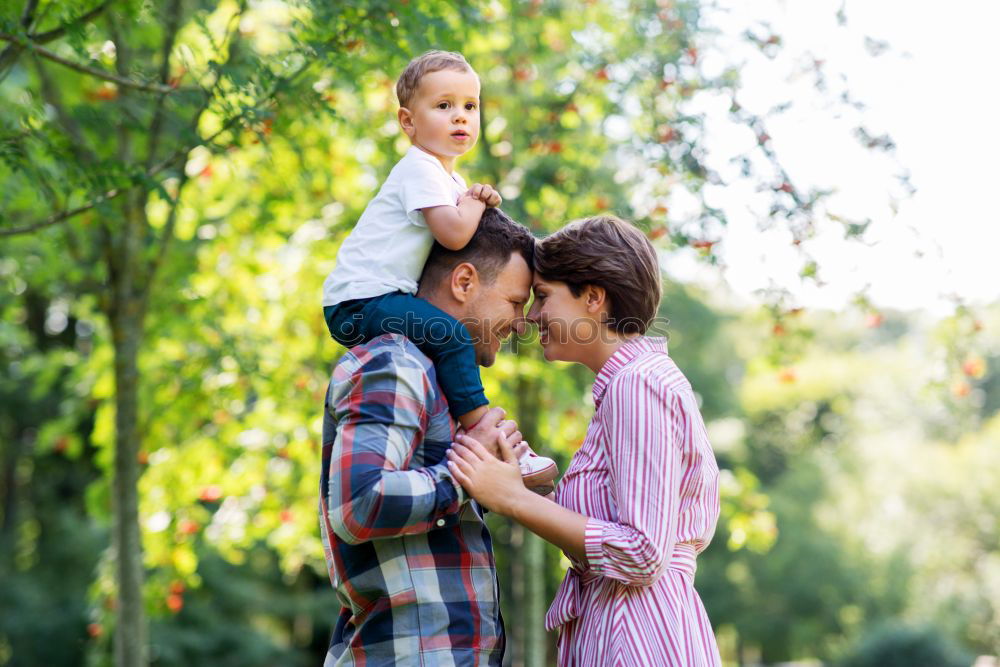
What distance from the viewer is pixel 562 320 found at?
2.45 meters

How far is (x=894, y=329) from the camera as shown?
5400 centimetres

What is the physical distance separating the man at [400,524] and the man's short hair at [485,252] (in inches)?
9.8

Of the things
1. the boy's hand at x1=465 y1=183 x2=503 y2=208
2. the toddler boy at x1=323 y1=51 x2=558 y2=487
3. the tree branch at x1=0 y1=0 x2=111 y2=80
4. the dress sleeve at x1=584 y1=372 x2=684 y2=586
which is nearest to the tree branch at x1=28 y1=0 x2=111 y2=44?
the tree branch at x1=0 y1=0 x2=111 y2=80

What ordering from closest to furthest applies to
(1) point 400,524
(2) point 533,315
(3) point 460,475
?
1. (1) point 400,524
2. (3) point 460,475
3. (2) point 533,315

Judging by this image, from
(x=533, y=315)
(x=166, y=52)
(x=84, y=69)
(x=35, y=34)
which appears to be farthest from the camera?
(x=166, y=52)

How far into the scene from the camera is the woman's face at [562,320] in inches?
96.0

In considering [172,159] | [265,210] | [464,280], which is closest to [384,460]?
[464,280]

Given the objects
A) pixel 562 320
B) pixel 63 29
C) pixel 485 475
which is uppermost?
pixel 63 29

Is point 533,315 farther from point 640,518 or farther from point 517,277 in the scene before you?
point 640,518

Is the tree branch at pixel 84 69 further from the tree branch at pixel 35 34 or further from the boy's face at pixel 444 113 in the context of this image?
the boy's face at pixel 444 113

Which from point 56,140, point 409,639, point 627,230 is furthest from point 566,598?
point 56,140

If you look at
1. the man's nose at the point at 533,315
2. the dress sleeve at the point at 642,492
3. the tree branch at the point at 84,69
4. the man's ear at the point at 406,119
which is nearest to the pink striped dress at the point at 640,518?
the dress sleeve at the point at 642,492

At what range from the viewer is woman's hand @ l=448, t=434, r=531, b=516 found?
2.18 metres

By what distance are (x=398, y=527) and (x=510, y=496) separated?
30 cm
